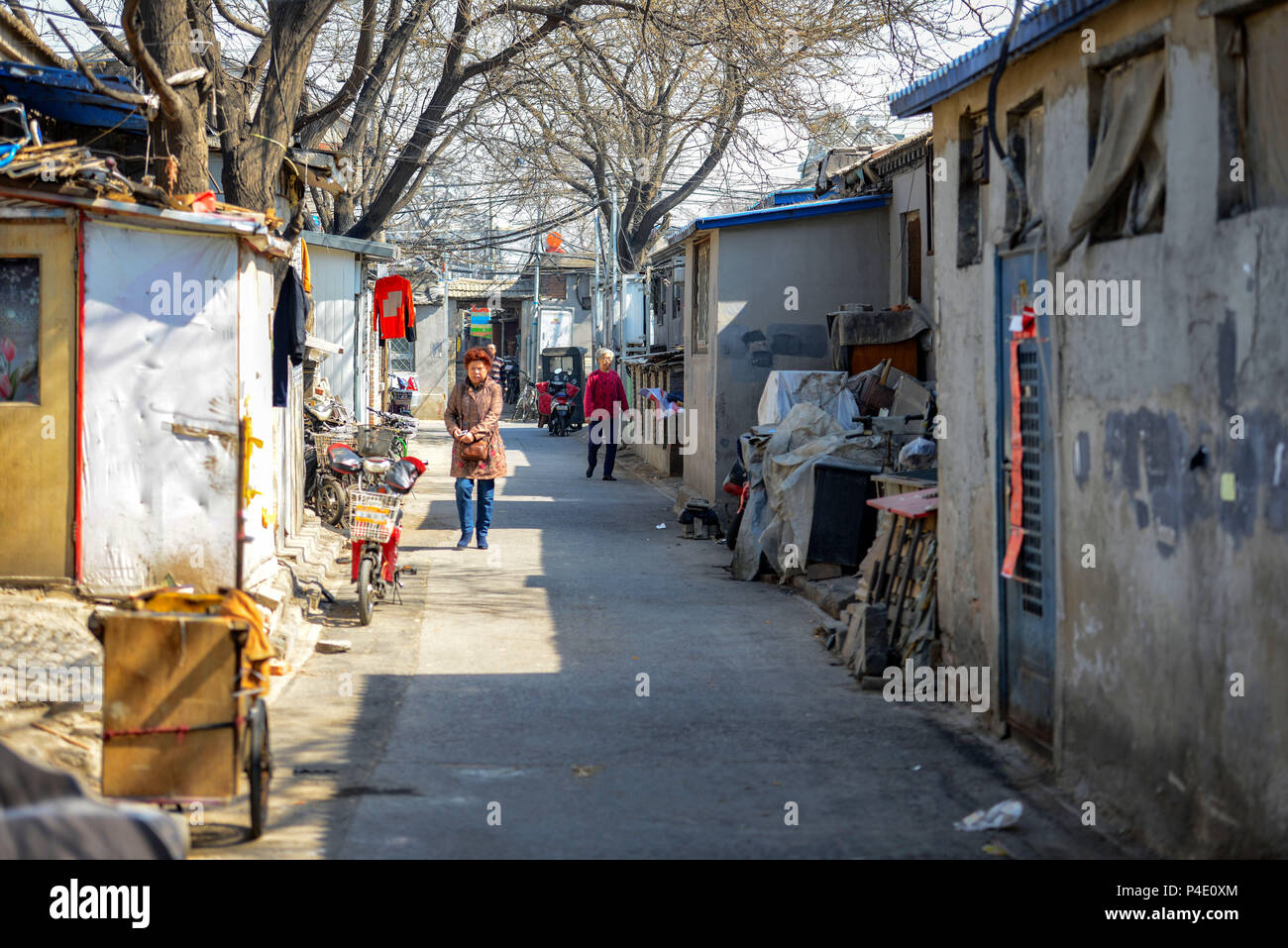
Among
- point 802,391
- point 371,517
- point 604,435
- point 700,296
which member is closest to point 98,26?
point 371,517

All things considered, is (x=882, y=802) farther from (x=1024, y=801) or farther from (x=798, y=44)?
(x=798, y=44)

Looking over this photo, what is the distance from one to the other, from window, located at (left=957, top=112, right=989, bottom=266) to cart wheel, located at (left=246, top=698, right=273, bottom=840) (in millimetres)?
5255

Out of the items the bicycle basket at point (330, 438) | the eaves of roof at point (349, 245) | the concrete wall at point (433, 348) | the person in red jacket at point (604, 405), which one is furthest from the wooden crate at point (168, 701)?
the concrete wall at point (433, 348)

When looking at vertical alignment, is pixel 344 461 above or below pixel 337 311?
below

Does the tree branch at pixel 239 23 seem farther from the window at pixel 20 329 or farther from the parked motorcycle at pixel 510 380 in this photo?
the parked motorcycle at pixel 510 380

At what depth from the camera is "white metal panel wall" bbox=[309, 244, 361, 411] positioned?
20.1 m

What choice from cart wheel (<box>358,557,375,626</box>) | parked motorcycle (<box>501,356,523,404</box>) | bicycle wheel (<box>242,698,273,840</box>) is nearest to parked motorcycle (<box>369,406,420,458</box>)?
cart wheel (<box>358,557,375,626</box>)

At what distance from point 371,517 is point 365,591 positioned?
640 mm

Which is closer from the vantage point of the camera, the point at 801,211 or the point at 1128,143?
the point at 1128,143

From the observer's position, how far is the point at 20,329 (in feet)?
27.7

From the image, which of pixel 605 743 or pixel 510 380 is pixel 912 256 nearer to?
pixel 605 743

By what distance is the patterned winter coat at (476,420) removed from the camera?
535 inches

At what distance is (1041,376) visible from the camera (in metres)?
6.85

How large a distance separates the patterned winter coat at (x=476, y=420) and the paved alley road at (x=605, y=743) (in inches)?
67.6
